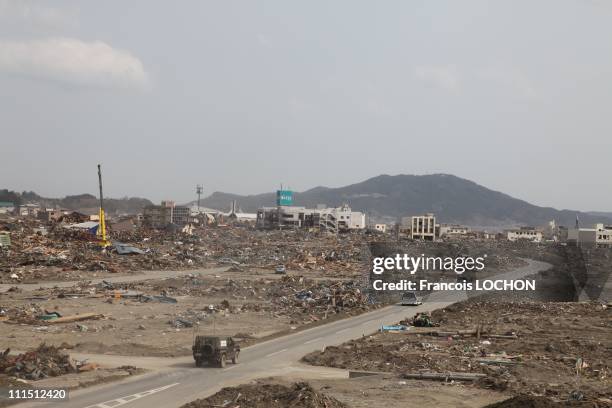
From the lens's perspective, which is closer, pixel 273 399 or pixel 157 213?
pixel 273 399

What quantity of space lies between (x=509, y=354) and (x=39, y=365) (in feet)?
58.6

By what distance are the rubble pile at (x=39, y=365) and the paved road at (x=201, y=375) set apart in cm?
223

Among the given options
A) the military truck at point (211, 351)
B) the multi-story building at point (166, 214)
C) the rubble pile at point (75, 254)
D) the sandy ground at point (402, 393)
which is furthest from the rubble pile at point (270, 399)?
the multi-story building at point (166, 214)

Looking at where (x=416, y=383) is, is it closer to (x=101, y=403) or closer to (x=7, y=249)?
(x=101, y=403)

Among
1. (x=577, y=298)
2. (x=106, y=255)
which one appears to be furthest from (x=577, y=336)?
(x=106, y=255)

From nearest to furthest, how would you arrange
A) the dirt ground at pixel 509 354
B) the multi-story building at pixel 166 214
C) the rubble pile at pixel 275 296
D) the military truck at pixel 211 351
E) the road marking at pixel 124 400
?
the road marking at pixel 124 400 → the dirt ground at pixel 509 354 → the military truck at pixel 211 351 → the rubble pile at pixel 275 296 → the multi-story building at pixel 166 214

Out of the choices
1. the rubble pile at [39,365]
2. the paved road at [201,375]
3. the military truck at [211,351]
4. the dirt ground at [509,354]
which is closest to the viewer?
the paved road at [201,375]

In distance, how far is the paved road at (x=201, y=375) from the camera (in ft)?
65.3

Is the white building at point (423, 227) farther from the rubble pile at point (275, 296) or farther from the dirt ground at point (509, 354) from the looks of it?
the dirt ground at point (509, 354)

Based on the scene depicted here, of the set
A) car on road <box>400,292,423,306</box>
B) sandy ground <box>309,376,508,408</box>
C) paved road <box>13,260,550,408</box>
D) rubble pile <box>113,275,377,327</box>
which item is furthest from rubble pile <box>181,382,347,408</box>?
car on road <box>400,292,423,306</box>

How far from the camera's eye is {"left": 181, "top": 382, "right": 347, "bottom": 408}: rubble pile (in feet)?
55.6

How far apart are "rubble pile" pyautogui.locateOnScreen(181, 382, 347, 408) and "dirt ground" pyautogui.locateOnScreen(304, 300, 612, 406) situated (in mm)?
7441

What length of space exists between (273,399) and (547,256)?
115 m

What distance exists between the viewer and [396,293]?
5881 centimetres
